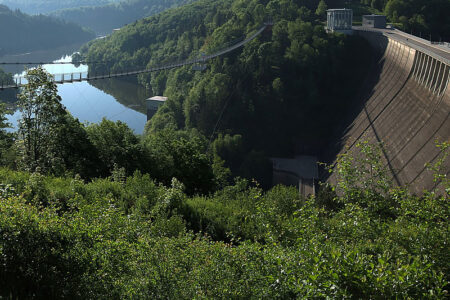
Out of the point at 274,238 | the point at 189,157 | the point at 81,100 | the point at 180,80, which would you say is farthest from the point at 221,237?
the point at 81,100

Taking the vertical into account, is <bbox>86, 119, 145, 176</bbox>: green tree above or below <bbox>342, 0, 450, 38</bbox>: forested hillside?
below

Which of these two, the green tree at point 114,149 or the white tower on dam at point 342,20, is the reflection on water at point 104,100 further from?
the green tree at point 114,149

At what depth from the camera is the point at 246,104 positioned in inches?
1918

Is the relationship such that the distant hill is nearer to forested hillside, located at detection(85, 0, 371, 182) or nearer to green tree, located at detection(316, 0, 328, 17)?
green tree, located at detection(316, 0, 328, 17)

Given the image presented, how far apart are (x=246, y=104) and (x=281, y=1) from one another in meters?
26.6

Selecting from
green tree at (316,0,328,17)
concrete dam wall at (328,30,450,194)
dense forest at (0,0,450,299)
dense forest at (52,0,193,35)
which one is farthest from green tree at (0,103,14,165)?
dense forest at (52,0,193,35)

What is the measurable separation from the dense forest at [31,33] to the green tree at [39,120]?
276ft

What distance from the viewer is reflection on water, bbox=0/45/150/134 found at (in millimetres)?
58594

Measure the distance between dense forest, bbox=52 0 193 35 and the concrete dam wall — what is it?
Answer: 127 m

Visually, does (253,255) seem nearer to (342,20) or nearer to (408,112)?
(408,112)

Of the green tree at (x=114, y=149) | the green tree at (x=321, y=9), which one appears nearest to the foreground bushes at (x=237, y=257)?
the green tree at (x=114, y=149)

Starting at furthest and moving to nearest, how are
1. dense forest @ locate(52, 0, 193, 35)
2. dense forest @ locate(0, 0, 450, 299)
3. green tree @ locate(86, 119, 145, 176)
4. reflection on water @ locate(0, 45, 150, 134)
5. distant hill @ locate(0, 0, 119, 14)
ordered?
distant hill @ locate(0, 0, 119, 14) → dense forest @ locate(52, 0, 193, 35) → reflection on water @ locate(0, 45, 150, 134) → green tree @ locate(86, 119, 145, 176) → dense forest @ locate(0, 0, 450, 299)

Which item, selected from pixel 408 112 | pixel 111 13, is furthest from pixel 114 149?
pixel 111 13

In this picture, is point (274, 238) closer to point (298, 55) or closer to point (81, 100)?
point (298, 55)
